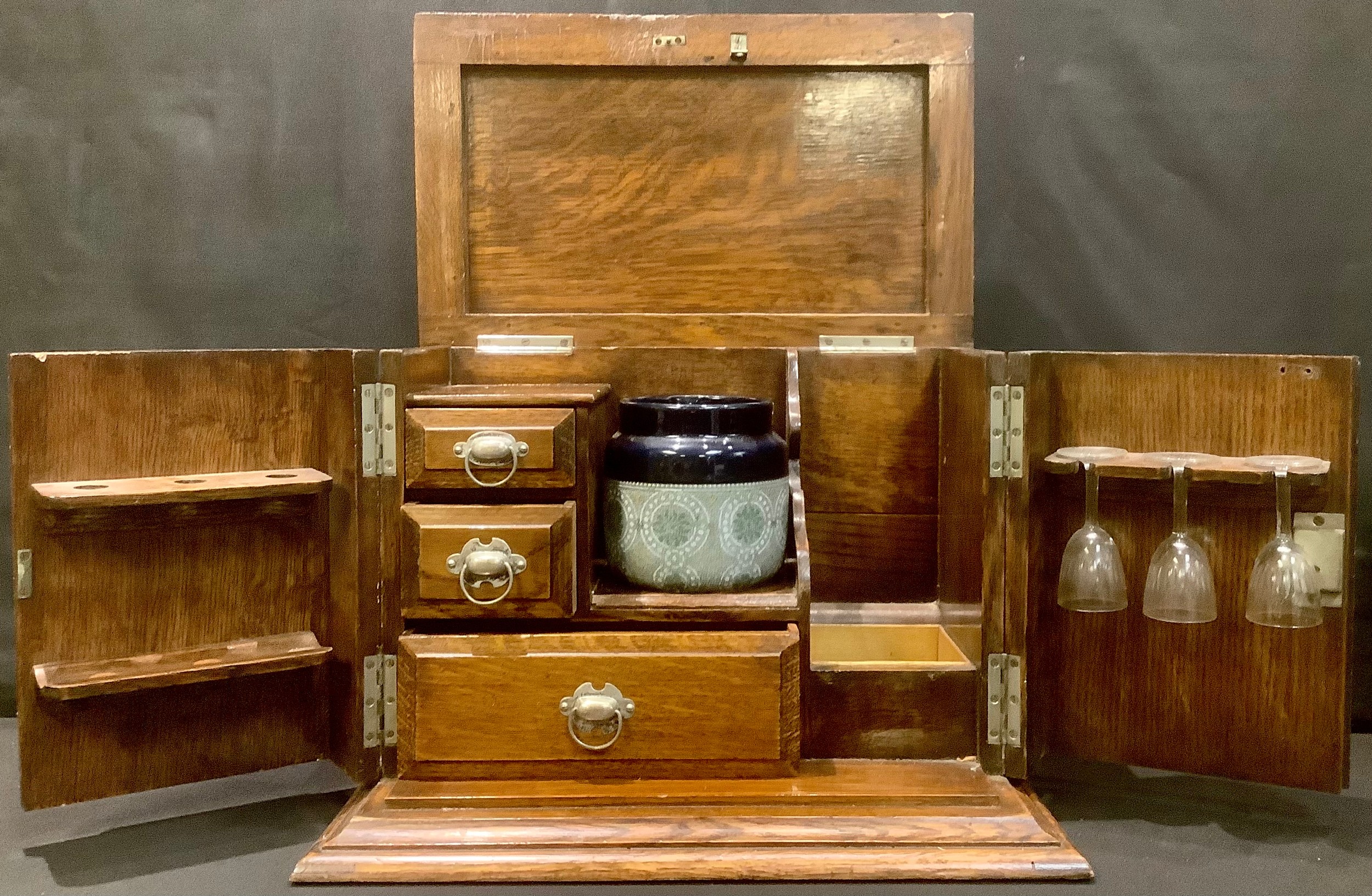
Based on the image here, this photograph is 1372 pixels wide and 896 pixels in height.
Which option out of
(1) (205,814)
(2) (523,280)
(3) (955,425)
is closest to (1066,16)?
(3) (955,425)

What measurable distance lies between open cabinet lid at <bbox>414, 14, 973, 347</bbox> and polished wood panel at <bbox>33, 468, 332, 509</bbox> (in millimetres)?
377

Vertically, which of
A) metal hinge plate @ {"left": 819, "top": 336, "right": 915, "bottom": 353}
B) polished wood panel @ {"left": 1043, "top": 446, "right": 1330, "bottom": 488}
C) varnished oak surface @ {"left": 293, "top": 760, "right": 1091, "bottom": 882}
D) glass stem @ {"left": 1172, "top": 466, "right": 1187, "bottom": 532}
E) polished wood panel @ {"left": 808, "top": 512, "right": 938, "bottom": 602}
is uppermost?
metal hinge plate @ {"left": 819, "top": 336, "right": 915, "bottom": 353}

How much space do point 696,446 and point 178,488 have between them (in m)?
0.56

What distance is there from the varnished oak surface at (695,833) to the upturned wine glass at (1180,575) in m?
0.26

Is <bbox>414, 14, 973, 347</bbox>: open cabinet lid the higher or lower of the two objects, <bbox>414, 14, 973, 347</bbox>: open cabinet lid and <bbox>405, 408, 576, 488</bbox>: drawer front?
the higher

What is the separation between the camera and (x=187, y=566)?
1.23m

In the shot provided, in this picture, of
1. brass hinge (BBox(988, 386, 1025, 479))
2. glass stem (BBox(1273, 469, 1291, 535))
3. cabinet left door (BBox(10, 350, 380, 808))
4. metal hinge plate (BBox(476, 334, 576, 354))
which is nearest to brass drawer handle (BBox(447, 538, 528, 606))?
cabinet left door (BBox(10, 350, 380, 808))

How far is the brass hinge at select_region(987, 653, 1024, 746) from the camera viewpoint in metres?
1.24

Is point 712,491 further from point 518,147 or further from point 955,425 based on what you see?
point 518,147

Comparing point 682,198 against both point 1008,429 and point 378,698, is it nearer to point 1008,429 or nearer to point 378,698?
point 1008,429

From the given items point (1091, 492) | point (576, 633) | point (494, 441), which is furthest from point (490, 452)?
point (1091, 492)

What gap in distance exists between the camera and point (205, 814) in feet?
4.20

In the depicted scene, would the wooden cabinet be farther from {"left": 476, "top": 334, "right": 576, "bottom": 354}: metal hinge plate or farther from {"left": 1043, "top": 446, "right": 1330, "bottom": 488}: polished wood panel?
{"left": 476, "top": 334, "right": 576, "bottom": 354}: metal hinge plate

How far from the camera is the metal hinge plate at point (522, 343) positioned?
1.52m
